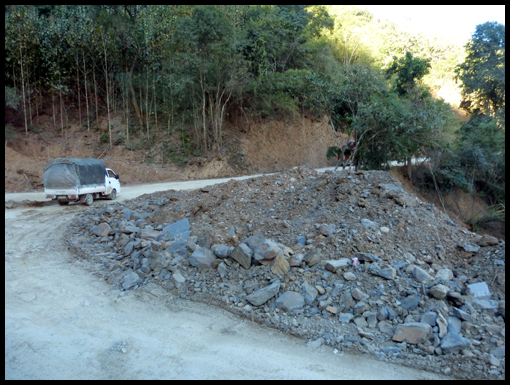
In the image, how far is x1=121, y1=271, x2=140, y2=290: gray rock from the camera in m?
6.34

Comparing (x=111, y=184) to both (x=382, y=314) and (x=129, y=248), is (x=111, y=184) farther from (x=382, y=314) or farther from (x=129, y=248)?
(x=382, y=314)

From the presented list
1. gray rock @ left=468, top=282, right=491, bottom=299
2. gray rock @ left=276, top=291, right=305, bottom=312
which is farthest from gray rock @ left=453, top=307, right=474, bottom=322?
gray rock @ left=276, top=291, right=305, bottom=312

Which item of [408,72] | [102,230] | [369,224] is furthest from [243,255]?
Result: [408,72]

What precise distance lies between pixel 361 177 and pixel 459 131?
1370 centimetres

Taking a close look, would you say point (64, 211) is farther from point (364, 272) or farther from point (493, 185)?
point (493, 185)

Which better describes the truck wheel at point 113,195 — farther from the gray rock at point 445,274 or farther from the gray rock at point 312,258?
the gray rock at point 445,274

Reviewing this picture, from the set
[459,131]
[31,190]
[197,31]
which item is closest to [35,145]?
[31,190]

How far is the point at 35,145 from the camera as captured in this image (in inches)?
974

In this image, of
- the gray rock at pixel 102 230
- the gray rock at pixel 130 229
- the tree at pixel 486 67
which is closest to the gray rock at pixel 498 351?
the gray rock at pixel 130 229

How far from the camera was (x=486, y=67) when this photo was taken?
76.0 ft

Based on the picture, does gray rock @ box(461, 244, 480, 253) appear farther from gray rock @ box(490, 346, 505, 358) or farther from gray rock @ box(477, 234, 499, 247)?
gray rock @ box(490, 346, 505, 358)

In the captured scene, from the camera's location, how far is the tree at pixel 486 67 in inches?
881

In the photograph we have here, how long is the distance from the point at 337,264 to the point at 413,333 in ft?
5.16

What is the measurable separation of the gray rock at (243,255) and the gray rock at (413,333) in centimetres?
246
